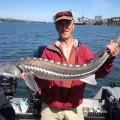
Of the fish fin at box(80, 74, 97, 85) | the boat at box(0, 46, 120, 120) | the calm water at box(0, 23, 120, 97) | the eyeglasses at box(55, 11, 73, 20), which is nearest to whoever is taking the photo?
the eyeglasses at box(55, 11, 73, 20)

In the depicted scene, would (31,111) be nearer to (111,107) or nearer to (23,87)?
(111,107)

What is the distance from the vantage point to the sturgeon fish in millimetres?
5379

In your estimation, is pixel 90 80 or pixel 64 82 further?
pixel 90 80

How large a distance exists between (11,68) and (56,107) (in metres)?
1.10

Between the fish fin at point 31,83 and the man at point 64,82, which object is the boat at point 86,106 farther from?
the fish fin at point 31,83

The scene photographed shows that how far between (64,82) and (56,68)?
0.30m

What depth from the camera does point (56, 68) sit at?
5.39 meters

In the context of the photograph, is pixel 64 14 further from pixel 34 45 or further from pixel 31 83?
pixel 34 45

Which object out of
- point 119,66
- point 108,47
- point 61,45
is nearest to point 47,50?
point 61,45

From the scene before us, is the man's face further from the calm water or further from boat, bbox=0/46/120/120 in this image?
the calm water

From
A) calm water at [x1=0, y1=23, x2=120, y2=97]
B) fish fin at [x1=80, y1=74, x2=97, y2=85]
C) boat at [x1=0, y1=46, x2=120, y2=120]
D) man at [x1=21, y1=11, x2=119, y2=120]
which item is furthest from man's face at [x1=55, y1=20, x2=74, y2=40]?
calm water at [x1=0, y1=23, x2=120, y2=97]

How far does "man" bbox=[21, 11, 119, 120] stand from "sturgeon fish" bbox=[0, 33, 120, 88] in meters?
0.10

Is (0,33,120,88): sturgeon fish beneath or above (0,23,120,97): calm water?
above

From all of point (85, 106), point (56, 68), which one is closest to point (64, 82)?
point (56, 68)
